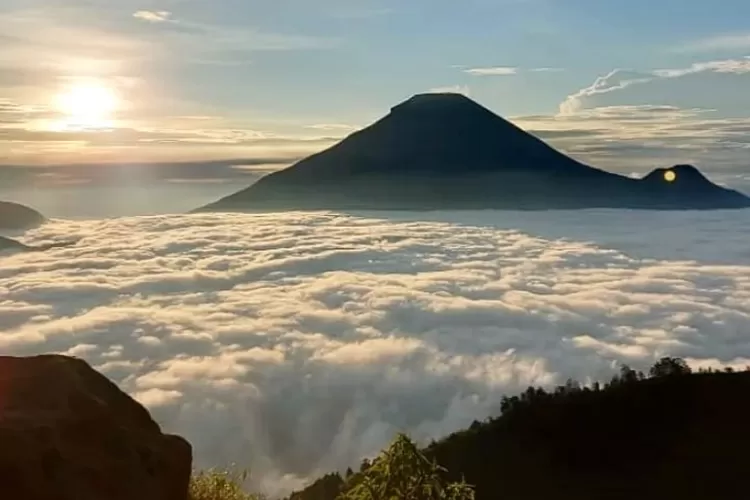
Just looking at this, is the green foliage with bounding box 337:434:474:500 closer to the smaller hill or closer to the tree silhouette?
the tree silhouette

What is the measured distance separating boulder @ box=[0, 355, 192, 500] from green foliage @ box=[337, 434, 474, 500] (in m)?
1.93

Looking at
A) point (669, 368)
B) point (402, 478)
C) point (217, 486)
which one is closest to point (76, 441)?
point (217, 486)

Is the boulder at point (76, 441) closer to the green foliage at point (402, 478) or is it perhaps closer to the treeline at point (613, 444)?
the green foliage at point (402, 478)

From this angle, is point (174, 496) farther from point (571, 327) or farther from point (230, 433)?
point (571, 327)

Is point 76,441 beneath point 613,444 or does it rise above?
above

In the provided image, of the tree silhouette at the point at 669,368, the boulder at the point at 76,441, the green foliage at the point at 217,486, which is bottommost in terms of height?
the tree silhouette at the point at 669,368

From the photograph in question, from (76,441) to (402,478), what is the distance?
255 centimetres

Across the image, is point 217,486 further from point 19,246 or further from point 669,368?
point 19,246

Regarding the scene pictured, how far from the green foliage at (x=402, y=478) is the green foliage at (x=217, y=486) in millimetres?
2394

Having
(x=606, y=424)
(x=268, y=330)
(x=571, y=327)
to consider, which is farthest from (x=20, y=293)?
(x=606, y=424)

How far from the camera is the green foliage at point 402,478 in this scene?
5.73 metres

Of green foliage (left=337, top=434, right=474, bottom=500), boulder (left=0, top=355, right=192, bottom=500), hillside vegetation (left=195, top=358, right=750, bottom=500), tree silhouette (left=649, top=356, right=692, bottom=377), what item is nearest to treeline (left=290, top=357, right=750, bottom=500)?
hillside vegetation (left=195, top=358, right=750, bottom=500)

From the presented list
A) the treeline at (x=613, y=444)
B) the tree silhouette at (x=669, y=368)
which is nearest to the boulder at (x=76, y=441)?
the treeline at (x=613, y=444)

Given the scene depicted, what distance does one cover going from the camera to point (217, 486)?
801 cm
